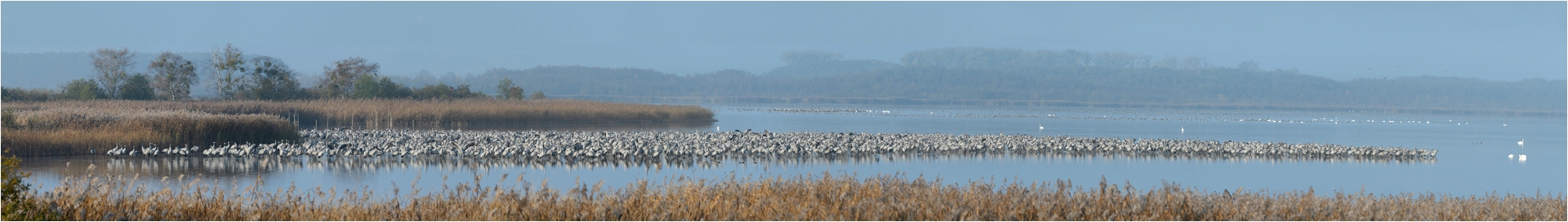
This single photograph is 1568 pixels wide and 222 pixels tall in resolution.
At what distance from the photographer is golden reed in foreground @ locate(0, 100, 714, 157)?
794 inches

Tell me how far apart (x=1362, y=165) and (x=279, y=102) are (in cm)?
3786

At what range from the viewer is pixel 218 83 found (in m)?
50.1

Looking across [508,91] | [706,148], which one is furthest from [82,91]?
[706,148]

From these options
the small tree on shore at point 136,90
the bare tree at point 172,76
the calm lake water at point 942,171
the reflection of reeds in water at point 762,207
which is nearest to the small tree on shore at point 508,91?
the bare tree at point 172,76

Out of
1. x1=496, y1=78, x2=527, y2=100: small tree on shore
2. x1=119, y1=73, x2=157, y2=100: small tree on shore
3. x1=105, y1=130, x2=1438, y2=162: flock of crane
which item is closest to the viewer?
x1=105, y1=130, x2=1438, y2=162: flock of crane

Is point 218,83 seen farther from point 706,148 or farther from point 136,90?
point 706,148

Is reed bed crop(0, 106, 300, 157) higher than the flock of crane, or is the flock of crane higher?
reed bed crop(0, 106, 300, 157)

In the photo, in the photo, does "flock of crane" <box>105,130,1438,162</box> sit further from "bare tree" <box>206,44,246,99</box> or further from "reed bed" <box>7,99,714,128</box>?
"bare tree" <box>206,44,246,99</box>

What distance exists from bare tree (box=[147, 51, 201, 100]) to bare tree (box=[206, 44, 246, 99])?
97 centimetres

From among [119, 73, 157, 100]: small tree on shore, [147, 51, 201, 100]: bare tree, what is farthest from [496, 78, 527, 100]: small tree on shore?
[119, 73, 157, 100]: small tree on shore

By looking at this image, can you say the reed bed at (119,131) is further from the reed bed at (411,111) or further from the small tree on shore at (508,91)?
the small tree on shore at (508,91)

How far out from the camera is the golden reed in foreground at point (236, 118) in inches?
794

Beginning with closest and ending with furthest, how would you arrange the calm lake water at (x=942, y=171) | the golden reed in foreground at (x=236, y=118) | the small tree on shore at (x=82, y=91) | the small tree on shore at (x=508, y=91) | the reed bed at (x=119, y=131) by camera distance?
1. the calm lake water at (x=942, y=171)
2. the reed bed at (x=119, y=131)
3. the golden reed in foreground at (x=236, y=118)
4. the small tree on shore at (x=82, y=91)
5. the small tree on shore at (x=508, y=91)

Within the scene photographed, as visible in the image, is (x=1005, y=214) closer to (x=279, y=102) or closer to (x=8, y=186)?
(x=8, y=186)
